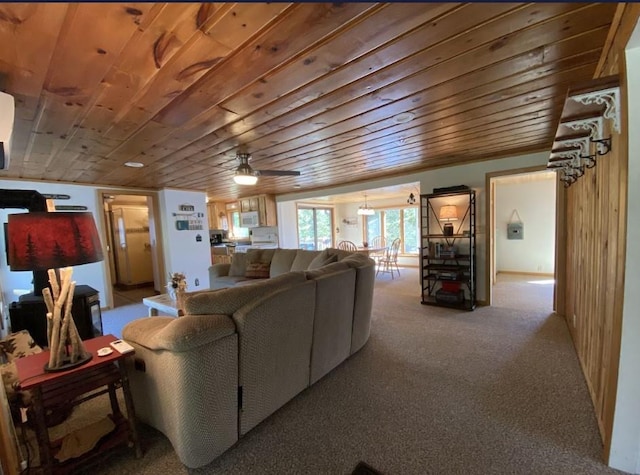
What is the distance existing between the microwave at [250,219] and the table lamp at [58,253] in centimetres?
536

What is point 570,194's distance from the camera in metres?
3.15

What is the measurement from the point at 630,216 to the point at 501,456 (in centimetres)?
142

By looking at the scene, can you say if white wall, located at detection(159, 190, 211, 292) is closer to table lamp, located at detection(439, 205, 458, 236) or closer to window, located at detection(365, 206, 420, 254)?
table lamp, located at detection(439, 205, 458, 236)

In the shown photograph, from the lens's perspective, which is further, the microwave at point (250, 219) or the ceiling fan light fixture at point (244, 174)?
the microwave at point (250, 219)

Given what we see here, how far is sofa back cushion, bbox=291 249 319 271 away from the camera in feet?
13.8

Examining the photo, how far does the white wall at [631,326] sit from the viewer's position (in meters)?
1.24

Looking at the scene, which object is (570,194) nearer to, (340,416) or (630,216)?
(630,216)

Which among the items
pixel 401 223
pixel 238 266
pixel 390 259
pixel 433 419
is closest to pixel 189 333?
pixel 433 419

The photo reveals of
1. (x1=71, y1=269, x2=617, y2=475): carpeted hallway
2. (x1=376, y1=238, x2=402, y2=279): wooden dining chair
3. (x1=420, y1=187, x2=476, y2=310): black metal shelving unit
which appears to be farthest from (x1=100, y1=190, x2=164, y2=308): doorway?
(x1=420, y1=187, x2=476, y2=310): black metal shelving unit

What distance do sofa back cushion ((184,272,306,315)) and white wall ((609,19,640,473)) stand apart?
1.85m

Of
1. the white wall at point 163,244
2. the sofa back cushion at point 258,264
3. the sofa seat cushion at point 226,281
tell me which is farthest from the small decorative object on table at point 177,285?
the white wall at point 163,244

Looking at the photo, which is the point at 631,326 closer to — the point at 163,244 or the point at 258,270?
the point at 258,270

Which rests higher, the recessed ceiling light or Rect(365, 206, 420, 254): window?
the recessed ceiling light

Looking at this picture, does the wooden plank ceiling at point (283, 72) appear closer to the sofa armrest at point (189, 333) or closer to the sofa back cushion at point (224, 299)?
the sofa back cushion at point (224, 299)
